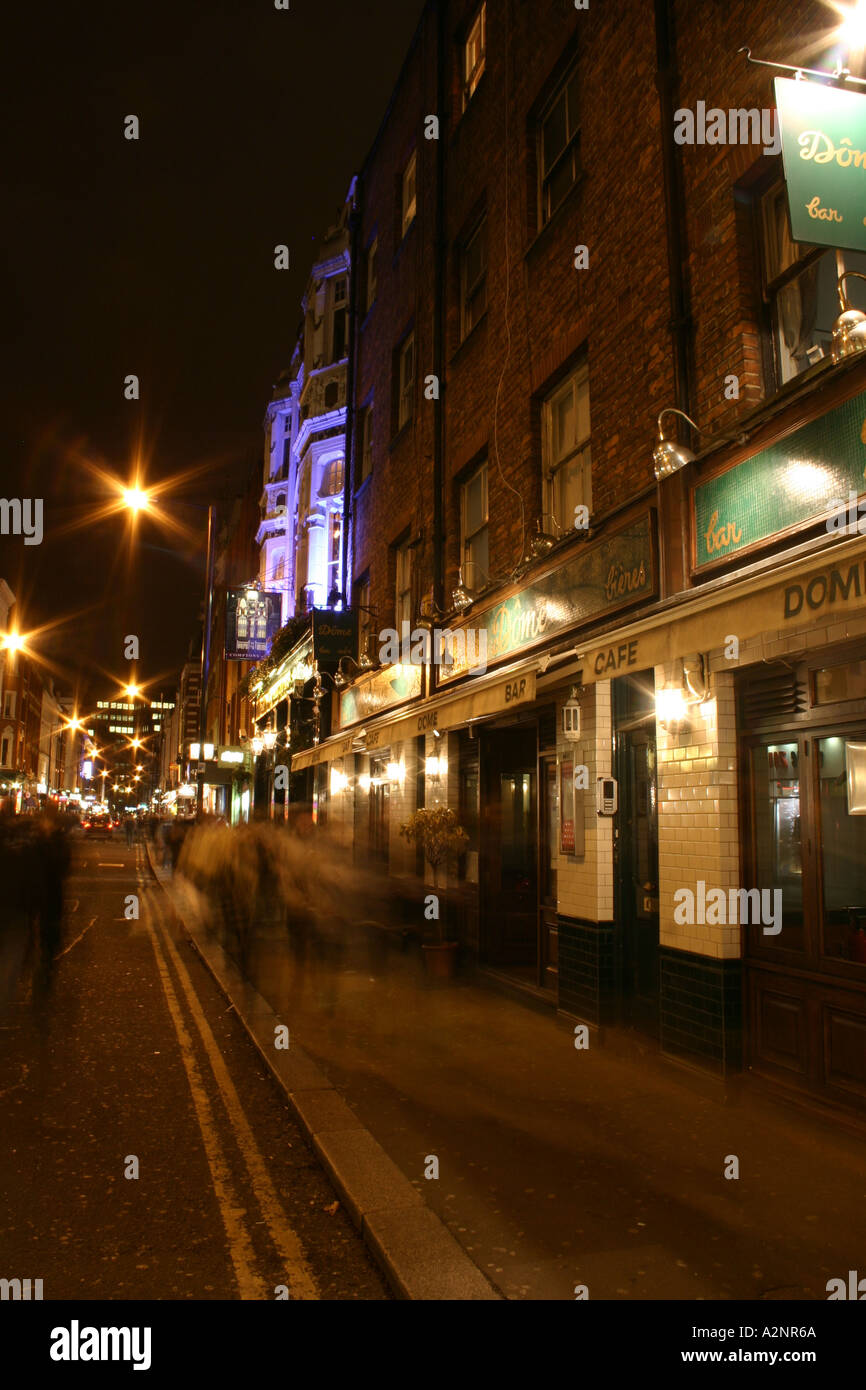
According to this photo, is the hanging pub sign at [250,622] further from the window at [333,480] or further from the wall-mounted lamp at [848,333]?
the wall-mounted lamp at [848,333]

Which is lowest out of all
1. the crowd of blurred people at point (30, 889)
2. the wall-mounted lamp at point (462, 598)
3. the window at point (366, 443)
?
the crowd of blurred people at point (30, 889)

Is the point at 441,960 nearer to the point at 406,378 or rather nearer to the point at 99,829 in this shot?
the point at 406,378

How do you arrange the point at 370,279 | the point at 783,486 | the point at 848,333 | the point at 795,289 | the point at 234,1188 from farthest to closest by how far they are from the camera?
the point at 370,279 < the point at 795,289 < the point at 783,486 < the point at 848,333 < the point at 234,1188

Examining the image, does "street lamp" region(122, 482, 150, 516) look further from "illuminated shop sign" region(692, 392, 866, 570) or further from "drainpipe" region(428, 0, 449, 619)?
"illuminated shop sign" region(692, 392, 866, 570)

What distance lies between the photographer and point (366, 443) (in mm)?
19516

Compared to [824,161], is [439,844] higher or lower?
lower

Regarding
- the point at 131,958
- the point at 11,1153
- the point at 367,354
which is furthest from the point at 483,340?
the point at 11,1153

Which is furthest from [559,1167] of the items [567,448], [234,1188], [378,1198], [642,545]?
[567,448]

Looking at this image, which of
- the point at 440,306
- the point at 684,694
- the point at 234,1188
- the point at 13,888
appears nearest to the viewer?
the point at 234,1188

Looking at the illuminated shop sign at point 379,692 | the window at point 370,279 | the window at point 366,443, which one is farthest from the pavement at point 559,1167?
the window at point 370,279

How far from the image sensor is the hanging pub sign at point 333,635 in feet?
60.5

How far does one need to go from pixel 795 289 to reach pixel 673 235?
153 cm

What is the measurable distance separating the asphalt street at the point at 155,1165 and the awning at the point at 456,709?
12.8 ft
